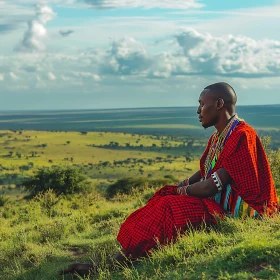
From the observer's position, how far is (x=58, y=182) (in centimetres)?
2072

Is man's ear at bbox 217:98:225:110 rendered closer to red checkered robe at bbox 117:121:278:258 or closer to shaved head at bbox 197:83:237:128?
shaved head at bbox 197:83:237:128

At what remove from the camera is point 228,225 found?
193 inches

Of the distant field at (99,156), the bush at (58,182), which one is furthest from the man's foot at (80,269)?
the distant field at (99,156)

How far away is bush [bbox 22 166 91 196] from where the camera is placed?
20.2 meters

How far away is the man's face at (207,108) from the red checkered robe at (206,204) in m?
0.27

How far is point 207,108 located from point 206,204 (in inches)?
38.5

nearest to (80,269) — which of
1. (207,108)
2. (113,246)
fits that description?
(113,246)

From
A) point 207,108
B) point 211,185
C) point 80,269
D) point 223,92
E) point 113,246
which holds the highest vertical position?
point 223,92

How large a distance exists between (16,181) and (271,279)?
62.3 m

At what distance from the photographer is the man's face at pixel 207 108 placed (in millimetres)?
5090

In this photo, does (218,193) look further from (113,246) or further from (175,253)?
(113,246)

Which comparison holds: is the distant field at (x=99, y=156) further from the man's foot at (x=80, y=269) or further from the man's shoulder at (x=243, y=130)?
the man's shoulder at (x=243, y=130)

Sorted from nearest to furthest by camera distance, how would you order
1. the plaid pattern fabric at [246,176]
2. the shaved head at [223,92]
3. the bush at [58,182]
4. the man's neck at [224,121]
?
the plaid pattern fabric at [246,176] → the shaved head at [223,92] → the man's neck at [224,121] → the bush at [58,182]

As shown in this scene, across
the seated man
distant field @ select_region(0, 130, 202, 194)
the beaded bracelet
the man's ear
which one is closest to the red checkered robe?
the seated man
